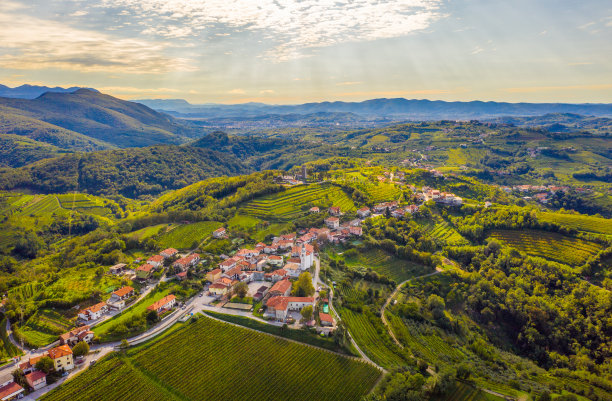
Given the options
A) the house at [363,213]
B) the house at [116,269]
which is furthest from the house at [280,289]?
the house at [363,213]

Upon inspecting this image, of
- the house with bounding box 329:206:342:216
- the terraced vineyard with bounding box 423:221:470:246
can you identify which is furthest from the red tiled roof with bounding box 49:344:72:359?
the terraced vineyard with bounding box 423:221:470:246

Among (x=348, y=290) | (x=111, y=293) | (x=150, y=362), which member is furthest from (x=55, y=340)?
(x=348, y=290)

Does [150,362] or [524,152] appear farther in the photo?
[524,152]

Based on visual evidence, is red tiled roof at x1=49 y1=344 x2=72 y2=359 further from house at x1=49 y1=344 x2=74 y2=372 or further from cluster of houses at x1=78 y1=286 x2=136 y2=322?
cluster of houses at x1=78 y1=286 x2=136 y2=322

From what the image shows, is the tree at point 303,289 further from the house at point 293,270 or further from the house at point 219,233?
the house at point 219,233

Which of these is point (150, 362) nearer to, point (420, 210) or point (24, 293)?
point (24, 293)

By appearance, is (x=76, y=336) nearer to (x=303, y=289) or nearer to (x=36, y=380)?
(x=36, y=380)
